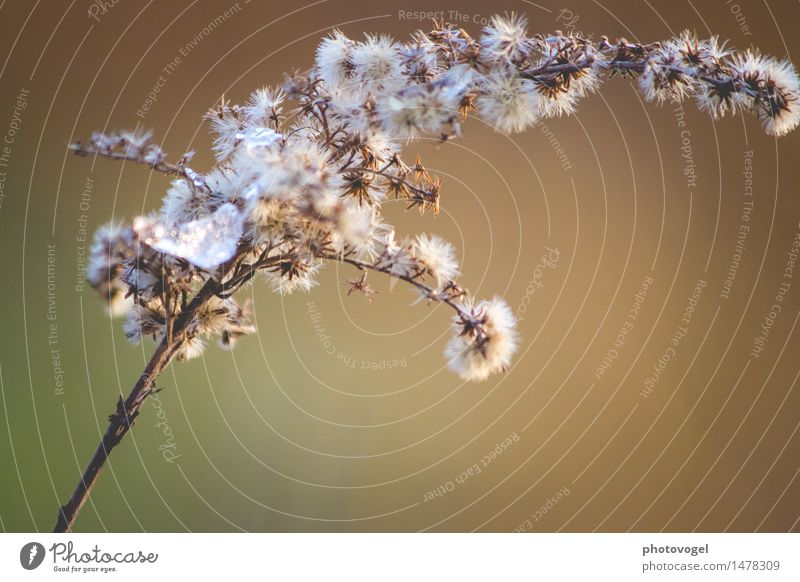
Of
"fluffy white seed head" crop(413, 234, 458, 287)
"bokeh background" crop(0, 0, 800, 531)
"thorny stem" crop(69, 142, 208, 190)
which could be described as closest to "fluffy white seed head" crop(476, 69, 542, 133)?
"fluffy white seed head" crop(413, 234, 458, 287)

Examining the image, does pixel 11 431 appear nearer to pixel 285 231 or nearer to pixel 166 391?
pixel 166 391

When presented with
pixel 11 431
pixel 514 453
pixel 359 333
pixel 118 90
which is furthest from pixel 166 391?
pixel 514 453

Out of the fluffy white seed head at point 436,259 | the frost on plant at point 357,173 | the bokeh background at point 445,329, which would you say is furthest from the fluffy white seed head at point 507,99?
the bokeh background at point 445,329

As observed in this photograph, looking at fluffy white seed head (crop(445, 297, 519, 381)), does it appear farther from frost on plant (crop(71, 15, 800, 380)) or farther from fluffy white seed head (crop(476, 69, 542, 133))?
fluffy white seed head (crop(476, 69, 542, 133))

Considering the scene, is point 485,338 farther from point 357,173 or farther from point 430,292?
point 357,173

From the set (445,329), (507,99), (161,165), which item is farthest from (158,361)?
(445,329)

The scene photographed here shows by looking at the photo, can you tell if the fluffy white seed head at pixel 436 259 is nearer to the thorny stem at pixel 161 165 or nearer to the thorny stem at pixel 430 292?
the thorny stem at pixel 430 292

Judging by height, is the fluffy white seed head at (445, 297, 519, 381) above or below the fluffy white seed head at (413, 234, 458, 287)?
below
